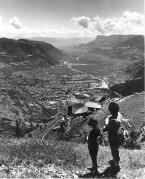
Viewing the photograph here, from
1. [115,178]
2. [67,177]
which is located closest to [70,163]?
[67,177]

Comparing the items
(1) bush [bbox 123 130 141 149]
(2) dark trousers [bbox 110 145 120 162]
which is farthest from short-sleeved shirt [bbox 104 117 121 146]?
(1) bush [bbox 123 130 141 149]

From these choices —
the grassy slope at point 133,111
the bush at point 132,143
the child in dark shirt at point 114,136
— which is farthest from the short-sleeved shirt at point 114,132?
the grassy slope at point 133,111

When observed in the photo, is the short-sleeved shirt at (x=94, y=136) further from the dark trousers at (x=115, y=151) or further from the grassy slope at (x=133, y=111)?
the grassy slope at (x=133, y=111)

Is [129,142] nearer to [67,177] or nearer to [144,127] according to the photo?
[144,127]

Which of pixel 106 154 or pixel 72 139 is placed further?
pixel 72 139

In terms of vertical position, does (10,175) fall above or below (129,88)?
above

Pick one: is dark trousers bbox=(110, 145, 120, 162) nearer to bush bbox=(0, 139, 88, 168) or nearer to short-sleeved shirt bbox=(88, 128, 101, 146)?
short-sleeved shirt bbox=(88, 128, 101, 146)

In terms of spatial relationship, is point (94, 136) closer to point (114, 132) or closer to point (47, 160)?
point (114, 132)

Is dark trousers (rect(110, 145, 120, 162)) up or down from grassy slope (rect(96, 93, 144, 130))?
up
